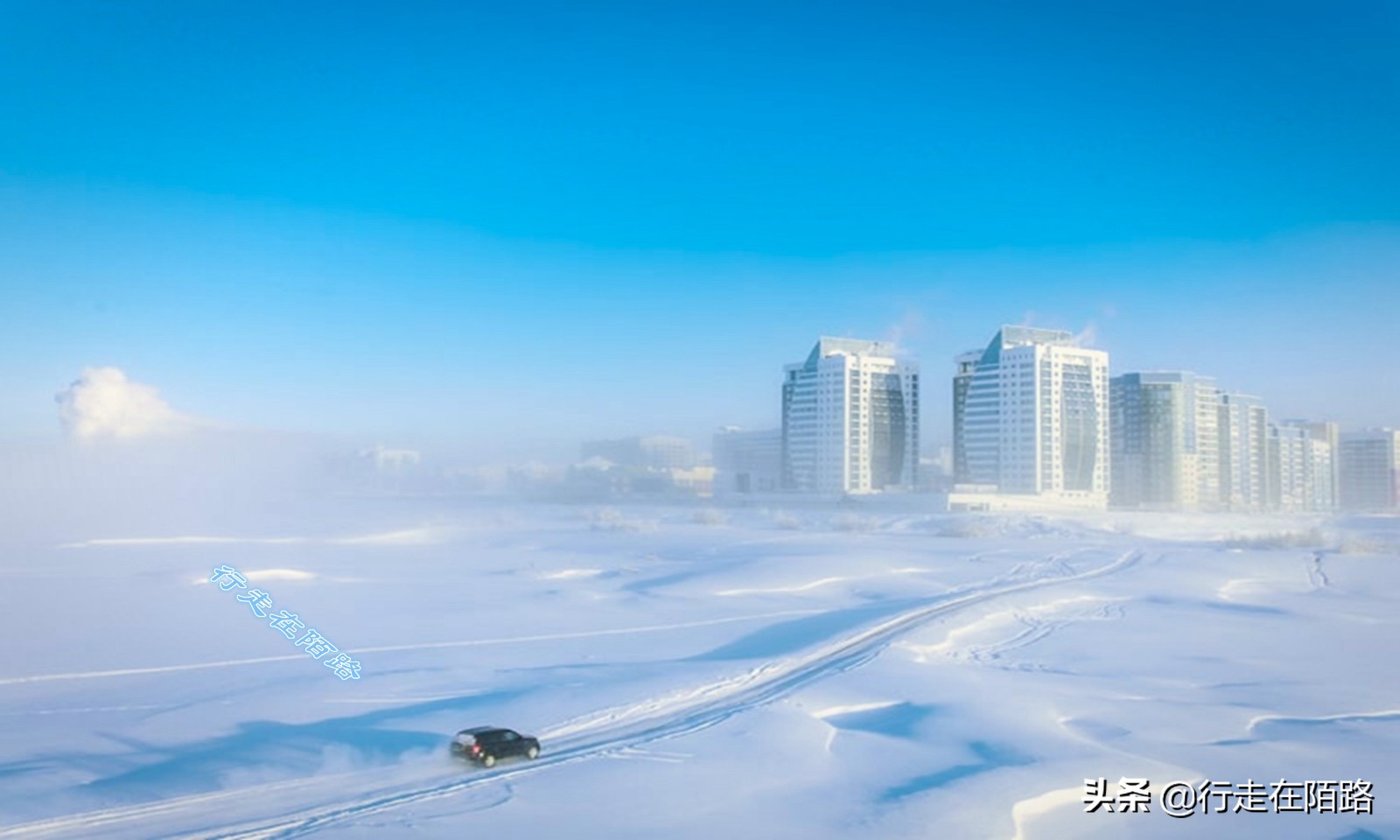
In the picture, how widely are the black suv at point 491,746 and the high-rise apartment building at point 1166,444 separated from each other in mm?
112038

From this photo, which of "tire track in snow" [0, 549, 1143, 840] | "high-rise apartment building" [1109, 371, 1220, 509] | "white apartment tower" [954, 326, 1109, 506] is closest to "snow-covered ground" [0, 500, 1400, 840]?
"tire track in snow" [0, 549, 1143, 840]

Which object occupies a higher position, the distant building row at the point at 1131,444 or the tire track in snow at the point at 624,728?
the distant building row at the point at 1131,444

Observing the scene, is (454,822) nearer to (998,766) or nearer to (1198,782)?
(998,766)

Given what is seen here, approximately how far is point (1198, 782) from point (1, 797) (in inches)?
609

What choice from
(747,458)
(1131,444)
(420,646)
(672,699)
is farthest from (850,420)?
(672,699)

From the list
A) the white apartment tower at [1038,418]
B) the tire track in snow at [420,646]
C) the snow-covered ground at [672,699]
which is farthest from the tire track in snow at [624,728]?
the white apartment tower at [1038,418]

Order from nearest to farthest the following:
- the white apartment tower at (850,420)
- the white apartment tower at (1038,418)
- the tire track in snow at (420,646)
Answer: the tire track in snow at (420,646), the white apartment tower at (1038,418), the white apartment tower at (850,420)


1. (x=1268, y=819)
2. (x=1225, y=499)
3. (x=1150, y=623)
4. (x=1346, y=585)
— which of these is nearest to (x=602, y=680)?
(x=1268, y=819)

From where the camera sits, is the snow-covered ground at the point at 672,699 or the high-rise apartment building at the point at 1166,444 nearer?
the snow-covered ground at the point at 672,699

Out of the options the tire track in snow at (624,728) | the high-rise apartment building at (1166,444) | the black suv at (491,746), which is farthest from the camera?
the high-rise apartment building at (1166,444)

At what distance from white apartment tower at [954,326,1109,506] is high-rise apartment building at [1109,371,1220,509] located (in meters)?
12.6

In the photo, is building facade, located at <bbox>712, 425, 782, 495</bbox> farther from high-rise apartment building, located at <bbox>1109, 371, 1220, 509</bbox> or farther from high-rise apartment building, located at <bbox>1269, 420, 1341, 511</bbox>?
high-rise apartment building, located at <bbox>1269, 420, 1341, 511</bbox>

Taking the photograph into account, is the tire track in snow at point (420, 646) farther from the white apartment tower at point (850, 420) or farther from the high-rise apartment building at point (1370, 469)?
the high-rise apartment building at point (1370, 469)

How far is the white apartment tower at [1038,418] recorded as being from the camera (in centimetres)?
10006
